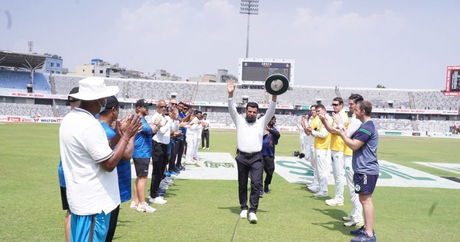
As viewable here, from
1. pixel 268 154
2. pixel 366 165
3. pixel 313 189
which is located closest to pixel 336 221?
pixel 366 165

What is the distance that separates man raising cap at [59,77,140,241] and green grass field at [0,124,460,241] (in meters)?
2.57

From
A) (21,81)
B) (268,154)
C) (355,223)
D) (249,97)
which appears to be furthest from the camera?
(249,97)

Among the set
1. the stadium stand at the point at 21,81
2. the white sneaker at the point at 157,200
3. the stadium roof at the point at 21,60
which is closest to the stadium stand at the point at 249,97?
the stadium stand at the point at 21,81

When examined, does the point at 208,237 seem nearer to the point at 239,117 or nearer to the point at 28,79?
the point at 239,117

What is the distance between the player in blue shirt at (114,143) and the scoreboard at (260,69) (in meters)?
46.7

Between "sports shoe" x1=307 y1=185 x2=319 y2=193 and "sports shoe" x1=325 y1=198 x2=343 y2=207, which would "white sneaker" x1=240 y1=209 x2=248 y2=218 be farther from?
"sports shoe" x1=307 y1=185 x2=319 y2=193

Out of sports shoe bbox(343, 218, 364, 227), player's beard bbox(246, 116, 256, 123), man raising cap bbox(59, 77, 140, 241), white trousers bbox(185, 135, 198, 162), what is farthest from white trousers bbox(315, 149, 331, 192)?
man raising cap bbox(59, 77, 140, 241)

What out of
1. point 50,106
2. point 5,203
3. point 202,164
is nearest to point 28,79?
point 50,106

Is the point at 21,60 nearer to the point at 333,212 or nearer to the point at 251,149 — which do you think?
the point at 251,149

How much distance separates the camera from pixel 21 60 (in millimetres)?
53031

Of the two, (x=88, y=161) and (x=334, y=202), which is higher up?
(x=88, y=161)

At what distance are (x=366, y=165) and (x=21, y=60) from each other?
58246 millimetres

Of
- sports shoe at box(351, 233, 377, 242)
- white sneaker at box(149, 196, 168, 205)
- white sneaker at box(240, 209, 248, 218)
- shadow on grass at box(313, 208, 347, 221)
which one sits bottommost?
shadow on grass at box(313, 208, 347, 221)

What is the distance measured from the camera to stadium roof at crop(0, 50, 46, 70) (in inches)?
2010
